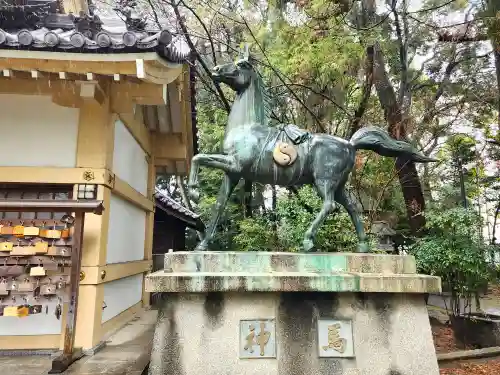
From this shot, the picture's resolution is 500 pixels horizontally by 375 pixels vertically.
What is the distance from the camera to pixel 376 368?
154 inches

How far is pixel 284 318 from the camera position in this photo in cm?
395

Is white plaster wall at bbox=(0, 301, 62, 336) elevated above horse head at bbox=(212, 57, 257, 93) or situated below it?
below

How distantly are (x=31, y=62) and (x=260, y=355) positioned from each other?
433 cm

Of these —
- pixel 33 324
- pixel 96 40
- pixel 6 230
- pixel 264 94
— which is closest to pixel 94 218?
pixel 6 230

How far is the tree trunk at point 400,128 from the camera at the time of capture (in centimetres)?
905

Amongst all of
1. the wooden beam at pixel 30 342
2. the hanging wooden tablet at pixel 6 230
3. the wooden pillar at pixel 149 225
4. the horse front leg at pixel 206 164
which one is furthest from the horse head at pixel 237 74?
the wooden pillar at pixel 149 225

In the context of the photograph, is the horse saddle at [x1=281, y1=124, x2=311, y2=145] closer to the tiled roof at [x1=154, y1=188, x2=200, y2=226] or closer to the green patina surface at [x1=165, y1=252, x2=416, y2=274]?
the green patina surface at [x1=165, y1=252, x2=416, y2=274]

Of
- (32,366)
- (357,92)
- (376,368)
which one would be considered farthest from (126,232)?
(357,92)

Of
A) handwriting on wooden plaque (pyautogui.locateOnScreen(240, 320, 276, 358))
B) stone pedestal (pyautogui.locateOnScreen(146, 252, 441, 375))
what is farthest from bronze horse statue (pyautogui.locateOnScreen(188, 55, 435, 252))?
handwriting on wooden plaque (pyautogui.locateOnScreen(240, 320, 276, 358))

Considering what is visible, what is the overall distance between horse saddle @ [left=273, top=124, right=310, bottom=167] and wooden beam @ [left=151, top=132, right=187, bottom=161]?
200 inches

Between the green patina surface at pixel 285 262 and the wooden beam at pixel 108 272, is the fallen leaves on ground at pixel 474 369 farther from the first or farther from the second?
the wooden beam at pixel 108 272

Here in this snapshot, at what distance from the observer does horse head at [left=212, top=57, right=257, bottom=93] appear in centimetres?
453

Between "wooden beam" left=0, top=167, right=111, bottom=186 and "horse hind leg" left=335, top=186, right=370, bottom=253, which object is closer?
"horse hind leg" left=335, top=186, right=370, bottom=253

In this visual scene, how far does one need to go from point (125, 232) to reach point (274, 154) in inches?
154
